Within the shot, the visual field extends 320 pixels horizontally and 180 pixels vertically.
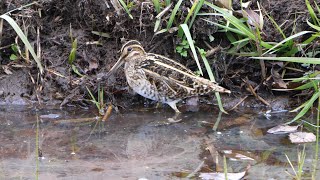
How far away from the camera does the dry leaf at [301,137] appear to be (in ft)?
18.9

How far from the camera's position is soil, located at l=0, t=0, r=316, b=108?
6.79 metres

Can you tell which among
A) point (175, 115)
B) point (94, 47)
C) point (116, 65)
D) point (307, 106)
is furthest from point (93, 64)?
point (307, 106)

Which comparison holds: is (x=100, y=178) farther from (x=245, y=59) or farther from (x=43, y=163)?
(x=245, y=59)

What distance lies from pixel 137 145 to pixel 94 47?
1.61m

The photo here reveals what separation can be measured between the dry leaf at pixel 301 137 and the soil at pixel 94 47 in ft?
2.85

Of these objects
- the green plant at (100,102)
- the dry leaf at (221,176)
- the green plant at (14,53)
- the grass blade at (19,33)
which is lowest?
the dry leaf at (221,176)

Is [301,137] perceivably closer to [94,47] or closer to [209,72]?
[209,72]

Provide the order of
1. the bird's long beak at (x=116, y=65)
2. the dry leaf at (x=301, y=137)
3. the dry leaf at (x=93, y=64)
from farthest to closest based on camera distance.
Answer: the dry leaf at (x=93, y=64), the bird's long beak at (x=116, y=65), the dry leaf at (x=301, y=137)

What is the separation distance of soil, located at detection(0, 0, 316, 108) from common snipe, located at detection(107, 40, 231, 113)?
0.29 meters

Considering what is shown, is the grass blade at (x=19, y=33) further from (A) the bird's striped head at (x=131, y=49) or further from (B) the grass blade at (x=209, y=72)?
(B) the grass blade at (x=209, y=72)

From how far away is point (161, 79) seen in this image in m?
6.55

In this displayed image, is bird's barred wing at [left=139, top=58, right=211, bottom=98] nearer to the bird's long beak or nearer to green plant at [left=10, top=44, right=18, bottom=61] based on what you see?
the bird's long beak

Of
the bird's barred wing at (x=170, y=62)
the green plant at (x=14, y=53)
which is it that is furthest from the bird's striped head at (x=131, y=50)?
the green plant at (x=14, y=53)

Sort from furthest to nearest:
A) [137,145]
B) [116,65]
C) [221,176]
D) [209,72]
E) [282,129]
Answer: [116,65] → [209,72] → [282,129] → [137,145] → [221,176]
